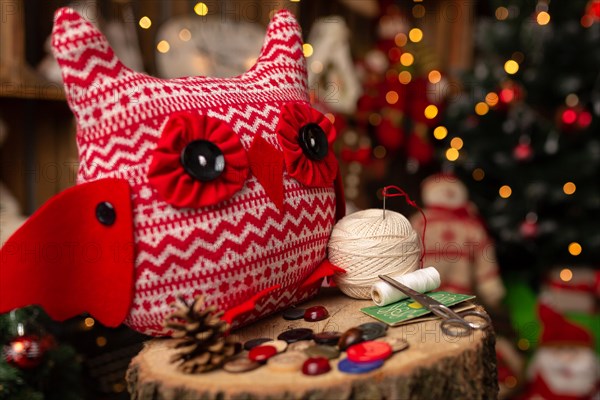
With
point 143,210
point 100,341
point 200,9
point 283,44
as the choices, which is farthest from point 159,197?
point 200,9

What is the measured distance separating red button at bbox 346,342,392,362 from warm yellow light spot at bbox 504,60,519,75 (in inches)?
61.3

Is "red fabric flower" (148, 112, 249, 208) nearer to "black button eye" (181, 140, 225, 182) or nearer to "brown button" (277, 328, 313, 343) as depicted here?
"black button eye" (181, 140, 225, 182)

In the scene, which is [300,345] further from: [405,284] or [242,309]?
[405,284]

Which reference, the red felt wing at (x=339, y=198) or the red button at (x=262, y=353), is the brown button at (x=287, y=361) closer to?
the red button at (x=262, y=353)

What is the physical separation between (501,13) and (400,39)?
47cm

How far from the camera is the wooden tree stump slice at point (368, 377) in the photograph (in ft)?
1.97

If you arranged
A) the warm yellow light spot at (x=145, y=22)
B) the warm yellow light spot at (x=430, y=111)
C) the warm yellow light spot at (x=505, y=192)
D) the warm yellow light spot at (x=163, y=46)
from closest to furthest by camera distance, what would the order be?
the warm yellow light spot at (x=163, y=46) → the warm yellow light spot at (x=145, y=22) → the warm yellow light spot at (x=505, y=192) → the warm yellow light spot at (x=430, y=111)

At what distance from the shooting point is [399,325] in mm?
769

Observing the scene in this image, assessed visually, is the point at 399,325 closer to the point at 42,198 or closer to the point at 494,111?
the point at 42,198

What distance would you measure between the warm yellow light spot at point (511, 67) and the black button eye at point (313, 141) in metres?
1.33

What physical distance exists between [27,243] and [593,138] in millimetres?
1843

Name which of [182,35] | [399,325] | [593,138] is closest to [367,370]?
[399,325]

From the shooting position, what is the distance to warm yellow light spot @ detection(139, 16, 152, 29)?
1730 millimetres

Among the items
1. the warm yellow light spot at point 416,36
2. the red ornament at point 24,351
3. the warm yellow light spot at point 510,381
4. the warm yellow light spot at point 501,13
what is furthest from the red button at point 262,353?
the warm yellow light spot at point 416,36
